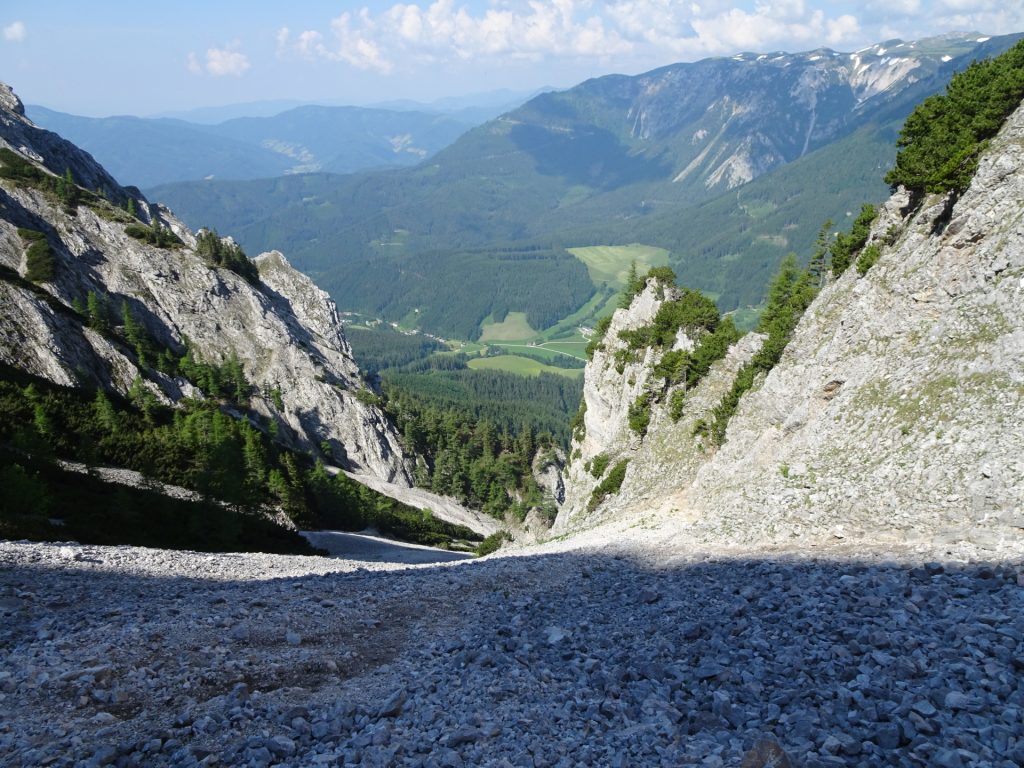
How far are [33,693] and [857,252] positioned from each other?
158ft

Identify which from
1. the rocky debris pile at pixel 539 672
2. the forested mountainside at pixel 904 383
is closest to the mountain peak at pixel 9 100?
the rocky debris pile at pixel 539 672

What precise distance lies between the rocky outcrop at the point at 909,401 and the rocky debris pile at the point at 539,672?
479cm

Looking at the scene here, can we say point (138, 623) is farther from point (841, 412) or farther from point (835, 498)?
point (841, 412)

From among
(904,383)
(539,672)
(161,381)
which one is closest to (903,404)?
(904,383)

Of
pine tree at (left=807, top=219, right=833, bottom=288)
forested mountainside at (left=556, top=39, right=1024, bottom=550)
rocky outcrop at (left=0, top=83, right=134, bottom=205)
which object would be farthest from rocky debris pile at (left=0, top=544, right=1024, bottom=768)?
rocky outcrop at (left=0, top=83, right=134, bottom=205)

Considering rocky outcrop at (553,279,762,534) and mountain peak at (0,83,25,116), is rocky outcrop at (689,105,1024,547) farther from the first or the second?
mountain peak at (0,83,25,116)

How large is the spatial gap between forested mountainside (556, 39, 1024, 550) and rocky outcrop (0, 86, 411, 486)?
69357 mm

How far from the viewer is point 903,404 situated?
1062 inches

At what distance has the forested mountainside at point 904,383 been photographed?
22.4 meters

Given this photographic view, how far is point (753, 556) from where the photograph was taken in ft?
79.0

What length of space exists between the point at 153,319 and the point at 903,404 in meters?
109

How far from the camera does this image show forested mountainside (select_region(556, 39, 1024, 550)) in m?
22.4

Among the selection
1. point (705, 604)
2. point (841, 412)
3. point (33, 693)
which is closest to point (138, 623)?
point (33, 693)

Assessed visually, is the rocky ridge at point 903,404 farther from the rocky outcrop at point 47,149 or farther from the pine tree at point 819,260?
the rocky outcrop at point 47,149
